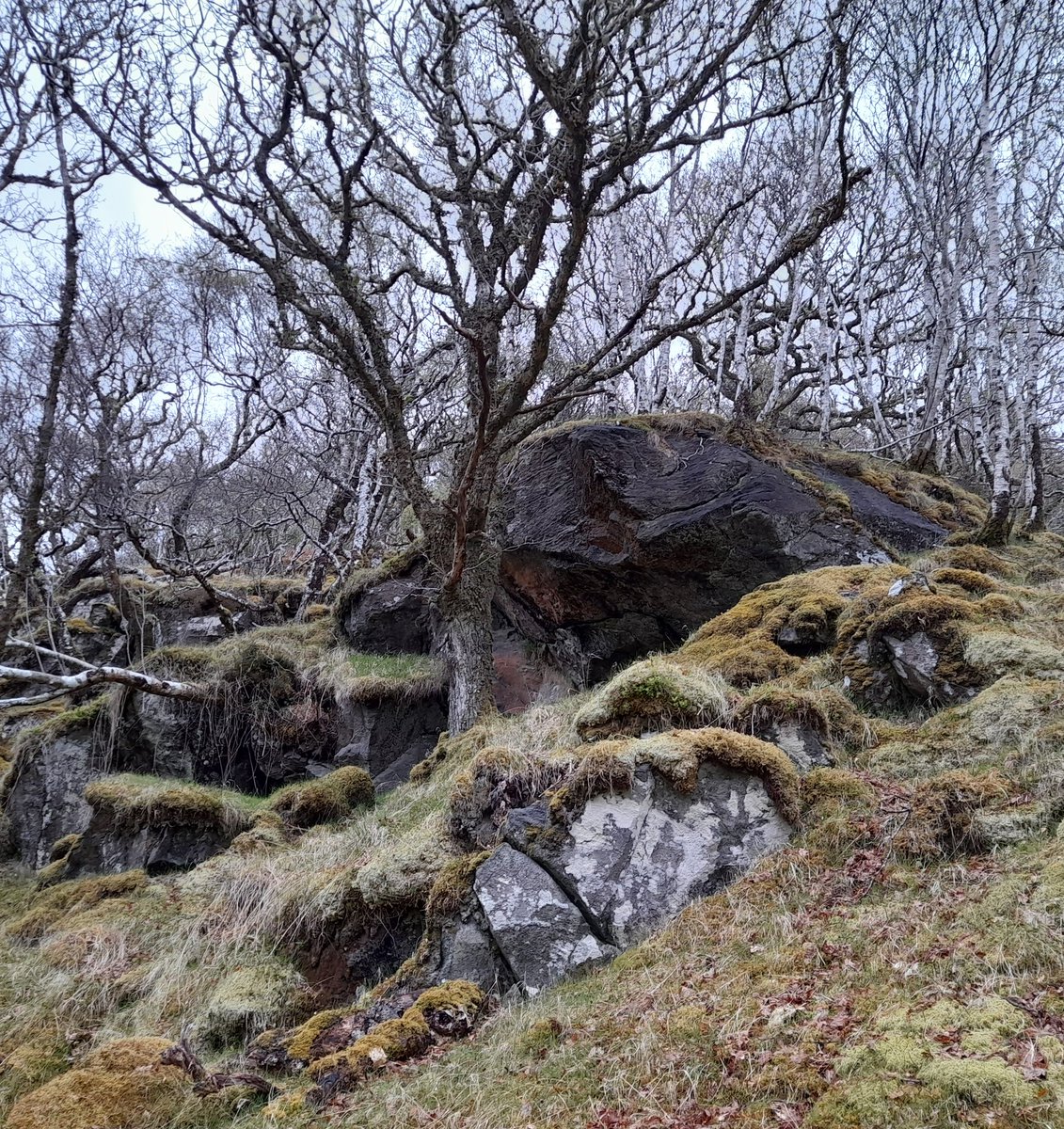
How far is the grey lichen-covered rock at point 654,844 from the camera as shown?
13.8 feet

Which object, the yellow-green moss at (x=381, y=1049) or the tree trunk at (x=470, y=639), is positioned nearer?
the yellow-green moss at (x=381, y=1049)

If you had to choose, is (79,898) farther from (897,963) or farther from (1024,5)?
(1024,5)

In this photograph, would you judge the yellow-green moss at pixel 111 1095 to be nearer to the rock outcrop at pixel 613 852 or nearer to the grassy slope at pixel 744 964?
the grassy slope at pixel 744 964

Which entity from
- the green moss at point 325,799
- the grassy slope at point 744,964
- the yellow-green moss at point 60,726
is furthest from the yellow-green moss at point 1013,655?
the yellow-green moss at point 60,726

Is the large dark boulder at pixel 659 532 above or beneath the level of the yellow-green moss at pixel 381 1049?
above

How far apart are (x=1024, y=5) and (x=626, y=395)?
9.17 meters

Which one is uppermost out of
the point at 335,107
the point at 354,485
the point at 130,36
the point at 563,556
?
the point at 130,36

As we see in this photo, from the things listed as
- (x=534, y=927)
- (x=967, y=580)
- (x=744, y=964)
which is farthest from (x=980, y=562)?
(x=534, y=927)

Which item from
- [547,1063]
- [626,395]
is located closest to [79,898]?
[547,1063]

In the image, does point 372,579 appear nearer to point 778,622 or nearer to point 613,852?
point 778,622

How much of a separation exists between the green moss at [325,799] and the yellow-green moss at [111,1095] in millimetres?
4086

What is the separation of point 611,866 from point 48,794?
818 cm

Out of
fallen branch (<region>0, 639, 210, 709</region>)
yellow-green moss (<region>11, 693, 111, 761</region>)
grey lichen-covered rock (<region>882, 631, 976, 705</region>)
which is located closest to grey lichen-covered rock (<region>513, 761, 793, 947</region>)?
grey lichen-covered rock (<region>882, 631, 976, 705</region>)

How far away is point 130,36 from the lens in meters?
7.46
